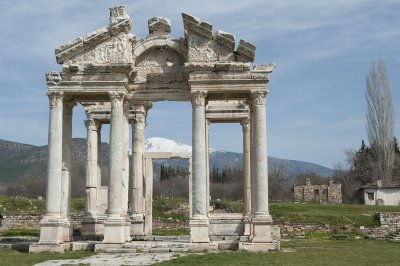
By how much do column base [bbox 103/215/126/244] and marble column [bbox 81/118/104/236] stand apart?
6.57 meters

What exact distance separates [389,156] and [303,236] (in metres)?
40.4

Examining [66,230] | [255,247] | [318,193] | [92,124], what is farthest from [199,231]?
[318,193]

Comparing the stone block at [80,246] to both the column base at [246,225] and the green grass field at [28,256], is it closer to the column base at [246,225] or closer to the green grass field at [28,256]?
the green grass field at [28,256]

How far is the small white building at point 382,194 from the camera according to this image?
210 feet

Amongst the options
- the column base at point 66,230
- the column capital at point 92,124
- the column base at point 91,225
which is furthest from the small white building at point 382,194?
the column base at point 66,230

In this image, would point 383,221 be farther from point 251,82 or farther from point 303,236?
point 251,82

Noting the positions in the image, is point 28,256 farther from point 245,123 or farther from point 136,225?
point 245,123

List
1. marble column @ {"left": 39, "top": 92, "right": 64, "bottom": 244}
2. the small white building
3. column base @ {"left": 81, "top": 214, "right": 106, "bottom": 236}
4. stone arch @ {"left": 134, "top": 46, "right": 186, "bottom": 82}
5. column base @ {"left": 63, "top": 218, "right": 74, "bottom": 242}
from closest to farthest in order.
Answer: marble column @ {"left": 39, "top": 92, "right": 64, "bottom": 244} → column base @ {"left": 63, "top": 218, "right": 74, "bottom": 242} → stone arch @ {"left": 134, "top": 46, "right": 186, "bottom": 82} → column base @ {"left": 81, "top": 214, "right": 106, "bottom": 236} → the small white building

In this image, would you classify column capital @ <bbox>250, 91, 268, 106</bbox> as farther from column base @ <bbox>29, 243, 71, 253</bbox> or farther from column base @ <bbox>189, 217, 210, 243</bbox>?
column base @ <bbox>29, 243, 71, 253</bbox>

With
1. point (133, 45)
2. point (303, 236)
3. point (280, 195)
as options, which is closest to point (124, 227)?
point (133, 45)

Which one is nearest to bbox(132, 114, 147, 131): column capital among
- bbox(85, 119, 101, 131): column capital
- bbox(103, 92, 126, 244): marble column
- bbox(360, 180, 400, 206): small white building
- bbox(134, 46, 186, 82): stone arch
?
bbox(85, 119, 101, 131): column capital

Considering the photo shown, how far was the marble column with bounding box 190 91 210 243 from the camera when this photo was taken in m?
22.9

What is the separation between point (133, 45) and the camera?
1011 inches

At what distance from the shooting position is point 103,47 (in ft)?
81.7
